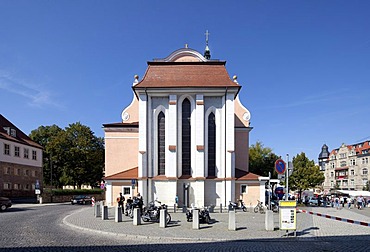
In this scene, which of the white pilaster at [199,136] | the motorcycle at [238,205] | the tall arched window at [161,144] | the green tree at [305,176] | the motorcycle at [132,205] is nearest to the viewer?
the motorcycle at [132,205]

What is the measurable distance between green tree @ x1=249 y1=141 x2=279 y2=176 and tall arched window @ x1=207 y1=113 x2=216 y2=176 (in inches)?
1004

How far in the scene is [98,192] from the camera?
60.8 meters

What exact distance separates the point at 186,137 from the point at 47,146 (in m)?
40.3

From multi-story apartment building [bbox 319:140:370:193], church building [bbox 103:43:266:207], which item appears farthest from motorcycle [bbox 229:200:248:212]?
multi-story apartment building [bbox 319:140:370:193]

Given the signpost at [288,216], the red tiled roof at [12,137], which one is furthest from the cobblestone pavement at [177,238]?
the red tiled roof at [12,137]

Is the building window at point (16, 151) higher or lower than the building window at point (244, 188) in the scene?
higher

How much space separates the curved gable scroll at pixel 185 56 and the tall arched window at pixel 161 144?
1080 centimetres

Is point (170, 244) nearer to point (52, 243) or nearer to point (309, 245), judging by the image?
point (52, 243)

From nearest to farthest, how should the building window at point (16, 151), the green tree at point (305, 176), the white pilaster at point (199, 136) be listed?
the white pilaster at point (199, 136) < the green tree at point (305, 176) < the building window at point (16, 151)

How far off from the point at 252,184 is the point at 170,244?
61.8 ft

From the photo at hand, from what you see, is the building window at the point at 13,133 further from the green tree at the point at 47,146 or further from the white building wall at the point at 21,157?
the green tree at the point at 47,146

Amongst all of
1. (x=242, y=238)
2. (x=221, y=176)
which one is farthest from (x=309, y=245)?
(x=221, y=176)

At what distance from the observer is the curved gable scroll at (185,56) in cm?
3784

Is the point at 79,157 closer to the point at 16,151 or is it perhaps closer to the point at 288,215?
the point at 16,151
